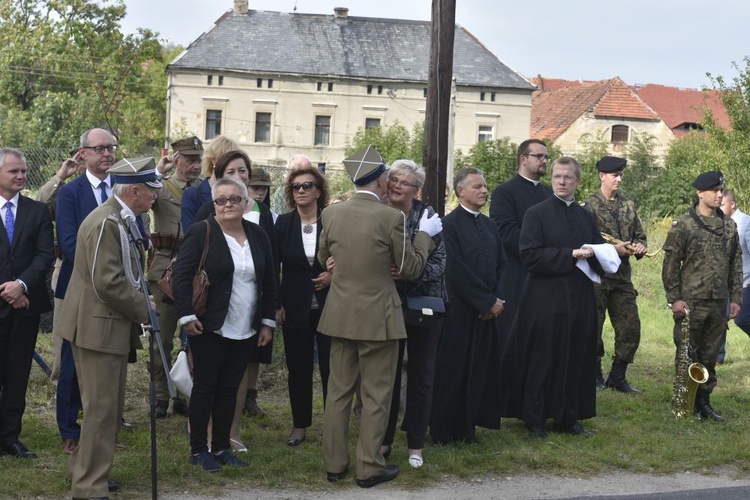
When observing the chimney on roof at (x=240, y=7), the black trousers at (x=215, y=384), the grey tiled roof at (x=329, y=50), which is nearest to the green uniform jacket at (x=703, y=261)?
the black trousers at (x=215, y=384)

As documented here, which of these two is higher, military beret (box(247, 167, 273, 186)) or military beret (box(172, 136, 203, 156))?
military beret (box(172, 136, 203, 156))

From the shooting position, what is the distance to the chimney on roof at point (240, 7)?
5444 centimetres

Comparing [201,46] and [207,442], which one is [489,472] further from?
[201,46]

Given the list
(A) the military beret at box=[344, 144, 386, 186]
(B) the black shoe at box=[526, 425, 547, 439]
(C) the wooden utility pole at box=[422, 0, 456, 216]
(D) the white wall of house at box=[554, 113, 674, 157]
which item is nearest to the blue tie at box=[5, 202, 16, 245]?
(A) the military beret at box=[344, 144, 386, 186]

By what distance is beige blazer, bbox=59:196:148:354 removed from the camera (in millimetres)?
5887

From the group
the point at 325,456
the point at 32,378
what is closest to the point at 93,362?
the point at 325,456

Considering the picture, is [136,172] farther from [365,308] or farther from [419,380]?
[419,380]

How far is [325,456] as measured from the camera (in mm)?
6824

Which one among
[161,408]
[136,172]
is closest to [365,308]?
[136,172]

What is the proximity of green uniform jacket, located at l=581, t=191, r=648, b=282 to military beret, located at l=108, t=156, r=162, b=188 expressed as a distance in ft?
17.1

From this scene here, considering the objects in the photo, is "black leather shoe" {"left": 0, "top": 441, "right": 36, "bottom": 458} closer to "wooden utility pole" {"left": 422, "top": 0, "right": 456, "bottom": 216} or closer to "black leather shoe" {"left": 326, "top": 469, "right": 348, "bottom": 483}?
"black leather shoe" {"left": 326, "top": 469, "right": 348, "bottom": 483}

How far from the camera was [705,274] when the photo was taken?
9.04m

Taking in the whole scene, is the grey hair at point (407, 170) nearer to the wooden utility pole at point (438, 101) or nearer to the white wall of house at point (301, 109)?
the wooden utility pole at point (438, 101)

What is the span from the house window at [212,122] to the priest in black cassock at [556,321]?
4812 centimetres
